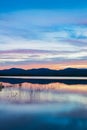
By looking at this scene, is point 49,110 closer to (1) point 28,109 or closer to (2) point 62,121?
(1) point 28,109

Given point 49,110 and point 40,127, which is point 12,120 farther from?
point 49,110

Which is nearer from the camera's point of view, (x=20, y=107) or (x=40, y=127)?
(x=40, y=127)

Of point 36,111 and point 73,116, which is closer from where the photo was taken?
point 73,116

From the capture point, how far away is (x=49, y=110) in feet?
62.8

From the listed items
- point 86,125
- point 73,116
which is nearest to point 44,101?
point 73,116

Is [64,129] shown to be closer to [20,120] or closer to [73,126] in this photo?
[73,126]

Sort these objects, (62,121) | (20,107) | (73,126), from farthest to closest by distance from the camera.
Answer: (20,107), (62,121), (73,126)

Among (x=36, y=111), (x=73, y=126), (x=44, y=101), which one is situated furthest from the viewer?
(x=44, y=101)

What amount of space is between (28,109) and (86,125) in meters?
5.45

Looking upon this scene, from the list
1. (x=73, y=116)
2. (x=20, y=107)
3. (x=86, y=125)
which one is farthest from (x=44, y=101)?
(x=86, y=125)

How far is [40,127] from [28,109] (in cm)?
521

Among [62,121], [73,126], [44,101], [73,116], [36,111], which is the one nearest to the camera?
[73,126]

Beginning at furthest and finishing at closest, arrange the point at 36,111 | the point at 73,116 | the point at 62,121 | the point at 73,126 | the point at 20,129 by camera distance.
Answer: the point at 36,111 < the point at 73,116 < the point at 62,121 < the point at 73,126 < the point at 20,129

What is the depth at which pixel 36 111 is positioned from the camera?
1864 centimetres
